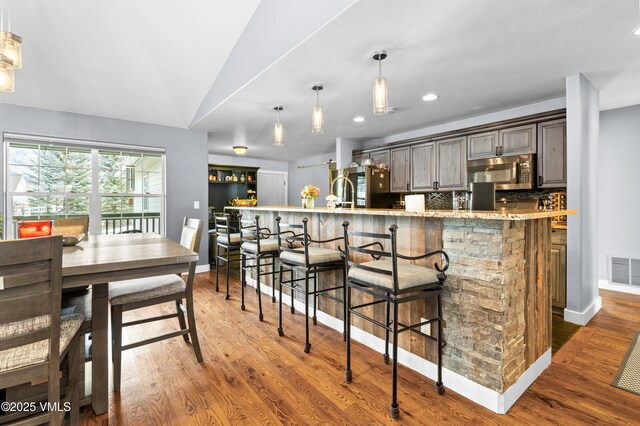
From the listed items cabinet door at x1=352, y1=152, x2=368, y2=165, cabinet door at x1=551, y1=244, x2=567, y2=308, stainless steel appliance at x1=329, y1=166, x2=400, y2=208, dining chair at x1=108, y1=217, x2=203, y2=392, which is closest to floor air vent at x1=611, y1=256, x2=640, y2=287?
cabinet door at x1=551, y1=244, x2=567, y2=308

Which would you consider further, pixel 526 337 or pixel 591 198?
pixel 591 198

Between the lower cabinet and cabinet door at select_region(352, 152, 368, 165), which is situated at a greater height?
cabinet door at select_region(352, 152, 368, 165)

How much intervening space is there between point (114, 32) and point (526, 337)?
15.0 ft

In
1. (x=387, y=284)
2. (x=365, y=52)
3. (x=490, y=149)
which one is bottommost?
(x=387, y=284)

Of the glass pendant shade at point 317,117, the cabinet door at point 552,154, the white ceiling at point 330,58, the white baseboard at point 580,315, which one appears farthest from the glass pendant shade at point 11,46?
the white baseboard at point 580,315

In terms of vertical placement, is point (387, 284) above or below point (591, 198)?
below

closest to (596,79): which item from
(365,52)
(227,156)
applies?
(365,52)

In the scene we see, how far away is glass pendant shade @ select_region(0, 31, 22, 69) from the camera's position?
1.84 m

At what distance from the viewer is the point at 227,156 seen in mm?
7848

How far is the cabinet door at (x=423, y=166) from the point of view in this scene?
4.75 m

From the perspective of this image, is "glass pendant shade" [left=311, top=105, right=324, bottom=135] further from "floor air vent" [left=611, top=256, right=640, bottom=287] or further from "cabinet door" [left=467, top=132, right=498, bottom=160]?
"floor air vent" [left=611, top=256, right=640, bottom=287]

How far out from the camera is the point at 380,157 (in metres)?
5.61

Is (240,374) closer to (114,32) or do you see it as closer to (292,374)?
(292,374)

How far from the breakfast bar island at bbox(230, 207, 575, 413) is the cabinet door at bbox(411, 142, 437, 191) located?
270 cm
